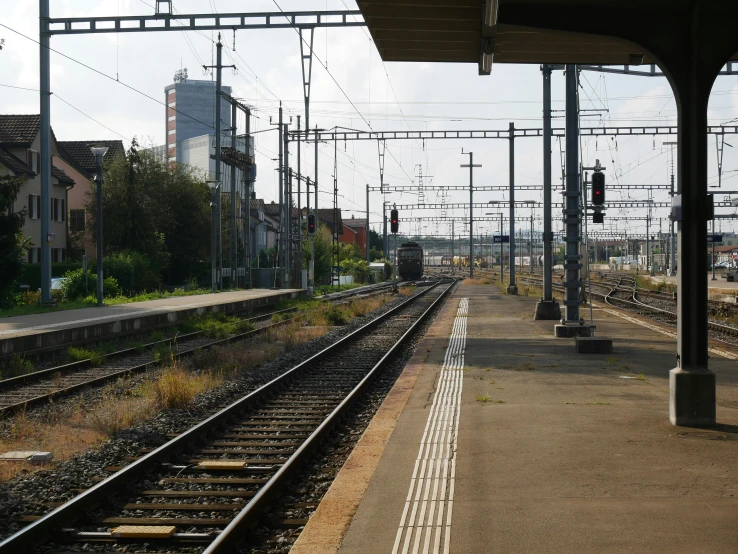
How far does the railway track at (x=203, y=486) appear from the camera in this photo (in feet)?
20.8

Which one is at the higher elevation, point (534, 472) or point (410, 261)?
point (410, 261)

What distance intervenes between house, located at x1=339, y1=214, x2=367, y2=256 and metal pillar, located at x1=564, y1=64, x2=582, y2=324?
12329 cm

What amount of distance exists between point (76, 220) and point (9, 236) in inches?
1224

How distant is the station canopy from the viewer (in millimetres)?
9352

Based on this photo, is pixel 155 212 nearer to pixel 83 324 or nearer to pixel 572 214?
pixel 83 324

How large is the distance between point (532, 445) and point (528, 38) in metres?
5.06

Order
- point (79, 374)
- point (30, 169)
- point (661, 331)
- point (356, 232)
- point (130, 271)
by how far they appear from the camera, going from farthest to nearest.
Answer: point (356, 232)
point (30, 169)
point (130, 271)
point (661, 331)
point (79, 374)

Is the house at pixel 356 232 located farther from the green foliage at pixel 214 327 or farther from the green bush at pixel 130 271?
the green foliage at pixel 214 327

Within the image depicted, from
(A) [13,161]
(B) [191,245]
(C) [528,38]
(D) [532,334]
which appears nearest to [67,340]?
(D) [532,334]

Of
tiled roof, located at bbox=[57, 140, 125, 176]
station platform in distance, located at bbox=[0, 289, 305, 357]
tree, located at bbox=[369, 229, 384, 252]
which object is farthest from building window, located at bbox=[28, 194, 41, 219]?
tree, located at bbox=[369, 229, 384, 252]

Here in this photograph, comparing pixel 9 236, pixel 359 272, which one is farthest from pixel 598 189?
pixel 359 272

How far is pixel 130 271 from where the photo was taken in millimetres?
42438

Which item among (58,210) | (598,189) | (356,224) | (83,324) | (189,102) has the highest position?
(189,102)

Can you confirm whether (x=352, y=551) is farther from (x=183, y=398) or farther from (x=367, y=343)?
(x=367, y=343)
